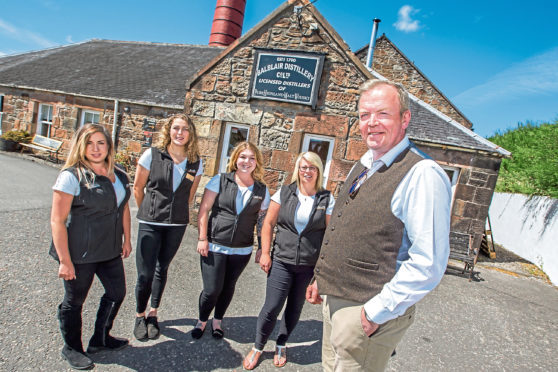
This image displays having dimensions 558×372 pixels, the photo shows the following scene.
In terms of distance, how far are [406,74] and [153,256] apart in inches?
529

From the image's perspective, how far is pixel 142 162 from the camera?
106 inches

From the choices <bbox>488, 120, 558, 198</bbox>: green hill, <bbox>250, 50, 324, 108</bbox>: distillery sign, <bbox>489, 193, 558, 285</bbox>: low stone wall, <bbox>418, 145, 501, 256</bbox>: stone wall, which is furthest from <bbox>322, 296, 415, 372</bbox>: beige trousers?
<bbox>488, 120, 558, 198</bbox>: green hill

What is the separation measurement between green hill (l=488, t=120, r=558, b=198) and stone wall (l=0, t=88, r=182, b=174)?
38.7 feet

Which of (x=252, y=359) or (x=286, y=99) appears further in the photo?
(x=286, y=99)

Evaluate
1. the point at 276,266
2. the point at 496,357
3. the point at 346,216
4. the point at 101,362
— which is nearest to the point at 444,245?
the point at 346,216

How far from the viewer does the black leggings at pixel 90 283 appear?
213 centimetres

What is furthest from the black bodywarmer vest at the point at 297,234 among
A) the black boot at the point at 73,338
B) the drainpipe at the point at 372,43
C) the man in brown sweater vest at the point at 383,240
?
the drainpipe at the point at 372,43

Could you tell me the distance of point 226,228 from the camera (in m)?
2.71

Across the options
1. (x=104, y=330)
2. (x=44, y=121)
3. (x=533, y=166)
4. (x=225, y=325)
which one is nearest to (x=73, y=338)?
(x=104, y=330)

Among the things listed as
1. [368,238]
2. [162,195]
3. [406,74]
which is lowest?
[162,195]

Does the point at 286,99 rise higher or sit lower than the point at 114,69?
lower

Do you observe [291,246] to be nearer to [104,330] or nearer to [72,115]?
[104,330]

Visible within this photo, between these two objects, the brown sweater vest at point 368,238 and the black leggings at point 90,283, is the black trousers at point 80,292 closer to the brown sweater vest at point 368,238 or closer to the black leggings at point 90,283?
the black leggings at point 90,283

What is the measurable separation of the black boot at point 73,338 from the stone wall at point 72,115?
30.0ft
